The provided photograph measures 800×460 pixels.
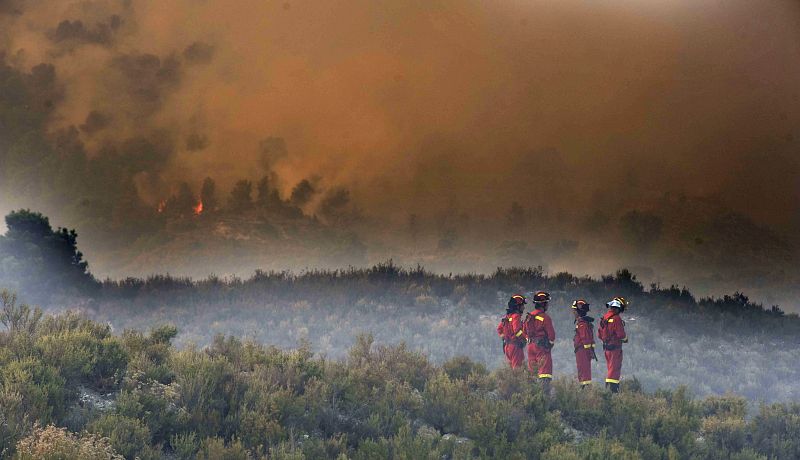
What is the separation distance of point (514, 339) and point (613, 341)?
2.06 metres

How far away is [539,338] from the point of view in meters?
17.3

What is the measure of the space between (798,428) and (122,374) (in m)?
11.3

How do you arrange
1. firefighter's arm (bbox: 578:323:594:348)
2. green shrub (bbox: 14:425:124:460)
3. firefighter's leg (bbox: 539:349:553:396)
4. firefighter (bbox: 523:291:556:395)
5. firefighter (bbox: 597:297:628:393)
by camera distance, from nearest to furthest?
green shrub (bbox: 14:425:124:460) → firefighter's leg (bbox: 539:349:553:396) → firefighter (bbox: 523:291:556:395) → firefighter (bbox: 597:297:628:393) → firefighter's arm (bbox: 578:323:594:348)

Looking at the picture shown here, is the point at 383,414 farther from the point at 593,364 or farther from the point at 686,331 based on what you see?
the point at 686,331

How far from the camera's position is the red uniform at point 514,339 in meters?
17.5

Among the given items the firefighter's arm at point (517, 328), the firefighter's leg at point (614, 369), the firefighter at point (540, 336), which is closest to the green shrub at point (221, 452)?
the firefighter at point (540, 336)

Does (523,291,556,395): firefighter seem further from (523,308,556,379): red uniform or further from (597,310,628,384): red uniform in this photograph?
(597,310,628,384): red uniform

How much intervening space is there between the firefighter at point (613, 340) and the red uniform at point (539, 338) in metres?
1.09

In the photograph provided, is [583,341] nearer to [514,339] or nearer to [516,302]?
[514,339]

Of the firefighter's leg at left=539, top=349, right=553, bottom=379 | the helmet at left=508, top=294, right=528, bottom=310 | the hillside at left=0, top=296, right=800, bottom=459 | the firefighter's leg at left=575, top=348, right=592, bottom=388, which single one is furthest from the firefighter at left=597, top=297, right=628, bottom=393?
the hillside at left=0, top=296, right=800, bottom=459

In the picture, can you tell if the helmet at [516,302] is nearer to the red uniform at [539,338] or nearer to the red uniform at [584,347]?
the red uniform at [539,338]

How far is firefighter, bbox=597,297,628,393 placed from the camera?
1706 cm

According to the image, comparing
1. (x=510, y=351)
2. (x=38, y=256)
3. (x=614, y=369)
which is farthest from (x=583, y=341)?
(x=38, y=256)

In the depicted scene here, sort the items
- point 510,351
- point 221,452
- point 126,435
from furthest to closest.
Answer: point 510,351
point 221,452
point 126,435
